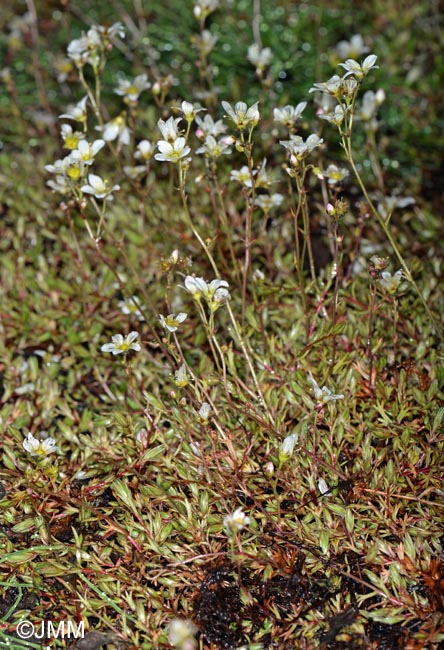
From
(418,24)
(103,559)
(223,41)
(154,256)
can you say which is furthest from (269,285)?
(418,24)

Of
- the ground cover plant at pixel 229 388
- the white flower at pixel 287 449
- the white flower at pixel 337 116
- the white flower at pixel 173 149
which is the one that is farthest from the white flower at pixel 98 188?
the white flower at pixel 287 449

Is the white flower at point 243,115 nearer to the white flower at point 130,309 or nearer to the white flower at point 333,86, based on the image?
the white flower at point 333,86

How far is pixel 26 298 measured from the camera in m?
2.95

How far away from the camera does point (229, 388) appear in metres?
2.37

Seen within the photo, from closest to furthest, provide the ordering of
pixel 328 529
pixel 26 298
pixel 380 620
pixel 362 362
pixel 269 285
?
pixel 380 620
pixel 328 529
pixel 362 362
pixel 269 285
pixel 26 298

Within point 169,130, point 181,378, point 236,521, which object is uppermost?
point 169,130

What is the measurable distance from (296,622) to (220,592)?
0.22m

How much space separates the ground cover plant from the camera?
6.34ft

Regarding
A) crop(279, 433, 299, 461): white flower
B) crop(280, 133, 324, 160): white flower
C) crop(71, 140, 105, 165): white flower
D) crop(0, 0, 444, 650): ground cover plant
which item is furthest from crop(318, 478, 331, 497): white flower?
crop(71, 140, 105, 165): white flower

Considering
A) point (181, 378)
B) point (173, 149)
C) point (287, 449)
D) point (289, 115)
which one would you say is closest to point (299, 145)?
point (289, 115)

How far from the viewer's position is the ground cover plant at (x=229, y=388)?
1932 millimetres

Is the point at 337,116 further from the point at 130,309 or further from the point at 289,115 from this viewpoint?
the point at 130,309

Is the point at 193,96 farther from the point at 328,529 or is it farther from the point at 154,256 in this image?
the point at 328,529

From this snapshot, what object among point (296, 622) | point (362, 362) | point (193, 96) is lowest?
point (296, 622)
